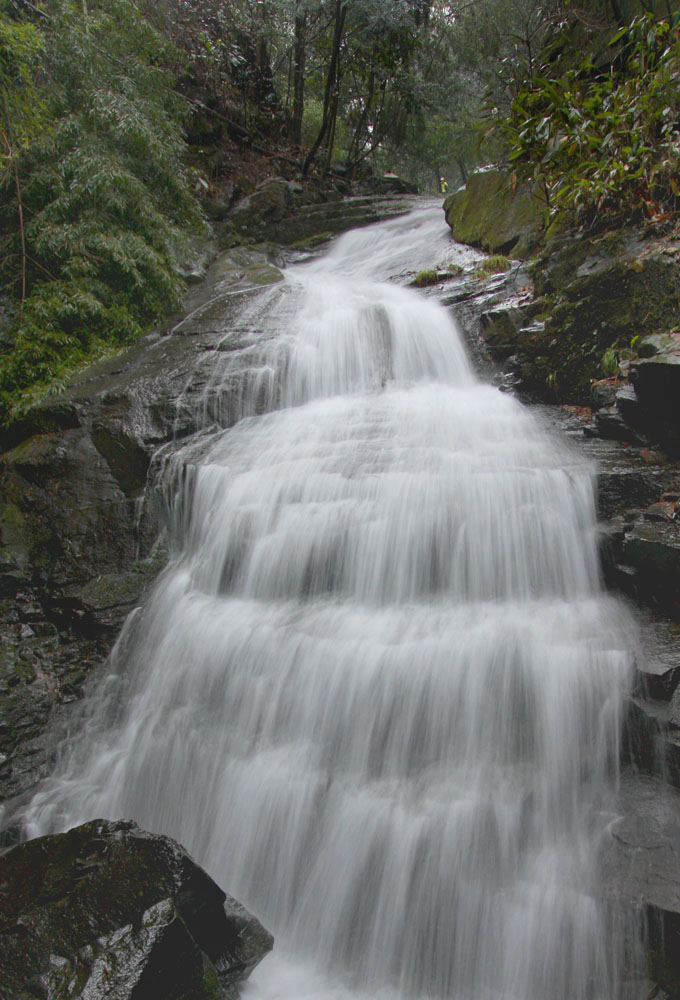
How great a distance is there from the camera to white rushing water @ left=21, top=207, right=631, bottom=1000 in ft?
9.34

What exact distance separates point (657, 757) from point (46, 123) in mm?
9214

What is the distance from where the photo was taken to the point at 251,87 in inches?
599

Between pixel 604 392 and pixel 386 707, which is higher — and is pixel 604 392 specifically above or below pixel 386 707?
above

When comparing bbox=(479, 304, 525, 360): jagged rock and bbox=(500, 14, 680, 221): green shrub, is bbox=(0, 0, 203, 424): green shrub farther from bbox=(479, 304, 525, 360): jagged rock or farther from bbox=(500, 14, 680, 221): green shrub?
bbox=(500, 14, 680, 221): green shrub

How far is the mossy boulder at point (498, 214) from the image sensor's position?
25.5 ft

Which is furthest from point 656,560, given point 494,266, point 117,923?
point 494,266

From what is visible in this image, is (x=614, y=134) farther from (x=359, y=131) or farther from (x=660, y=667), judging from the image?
(x=359, y=131)

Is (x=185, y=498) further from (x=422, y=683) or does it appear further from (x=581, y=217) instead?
(x=581, y=217)

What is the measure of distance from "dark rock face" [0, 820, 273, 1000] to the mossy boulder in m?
7.32

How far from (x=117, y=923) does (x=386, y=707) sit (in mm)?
1750

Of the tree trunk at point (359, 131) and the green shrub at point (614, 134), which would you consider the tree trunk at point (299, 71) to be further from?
the green shrub at point (614, 134)

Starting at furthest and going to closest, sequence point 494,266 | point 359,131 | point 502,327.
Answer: point 359,131
point 494,266
point 502,327

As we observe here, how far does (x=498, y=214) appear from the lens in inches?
348

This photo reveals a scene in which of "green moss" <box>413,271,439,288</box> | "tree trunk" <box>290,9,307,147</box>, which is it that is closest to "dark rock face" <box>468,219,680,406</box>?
"green moss" <box>413,271,439,288</box>
